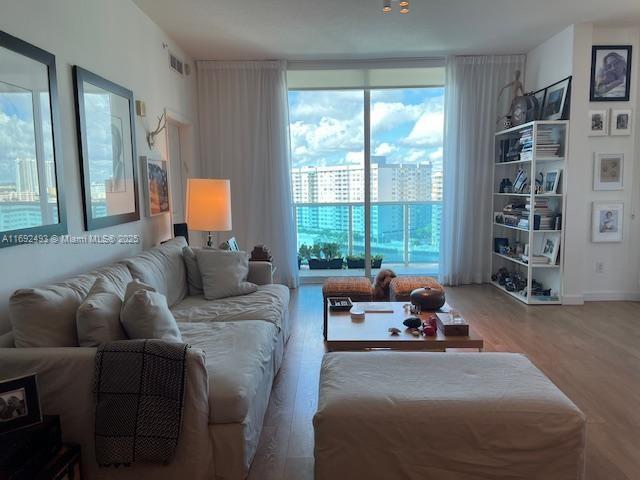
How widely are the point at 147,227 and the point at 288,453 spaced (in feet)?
7.41

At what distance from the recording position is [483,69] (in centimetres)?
505

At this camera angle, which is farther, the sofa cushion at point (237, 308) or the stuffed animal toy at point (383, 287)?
the stuffed animal toy at point (383, 287)

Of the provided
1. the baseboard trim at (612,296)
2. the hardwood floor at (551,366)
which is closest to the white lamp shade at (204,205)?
the hardwood floor at (551,366)

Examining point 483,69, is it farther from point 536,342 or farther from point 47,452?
point 47,452

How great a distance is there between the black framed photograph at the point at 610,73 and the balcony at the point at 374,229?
2099mm

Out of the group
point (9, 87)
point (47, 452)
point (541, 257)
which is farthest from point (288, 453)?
point (541, 257)

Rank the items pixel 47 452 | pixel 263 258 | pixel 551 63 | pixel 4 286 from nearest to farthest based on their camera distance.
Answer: pixel 47 452 → pixel 4 286 → pixel 263 258 → pixel 551 63

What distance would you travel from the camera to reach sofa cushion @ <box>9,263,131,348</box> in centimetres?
173

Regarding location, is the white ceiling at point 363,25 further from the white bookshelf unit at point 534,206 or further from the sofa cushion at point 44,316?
the sofa cushion at point 44,316

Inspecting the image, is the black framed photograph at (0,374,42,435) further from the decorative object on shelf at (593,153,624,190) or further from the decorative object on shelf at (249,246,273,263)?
the decorative object on shelf at (593,153,624,190)

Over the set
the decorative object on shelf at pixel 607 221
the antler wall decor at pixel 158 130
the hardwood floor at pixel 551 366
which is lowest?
the hardwood floor at pixel 551 366

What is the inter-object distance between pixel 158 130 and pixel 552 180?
3816 mm

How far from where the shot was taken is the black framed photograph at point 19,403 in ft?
4.83

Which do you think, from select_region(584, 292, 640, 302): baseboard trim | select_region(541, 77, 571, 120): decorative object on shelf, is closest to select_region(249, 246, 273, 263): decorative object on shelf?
select_region(541, 77, 571, 120): decorative object on shelf
